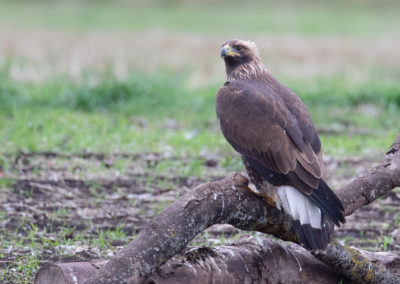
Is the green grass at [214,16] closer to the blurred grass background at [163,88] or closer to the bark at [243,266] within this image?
the blurred grass background at [163,88]

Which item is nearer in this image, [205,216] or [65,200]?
[205,216]

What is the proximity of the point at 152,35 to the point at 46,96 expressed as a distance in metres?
10.9

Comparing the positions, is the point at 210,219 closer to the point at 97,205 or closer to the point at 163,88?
the point at 97,205

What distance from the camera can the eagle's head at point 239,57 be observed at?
5461 millimetres

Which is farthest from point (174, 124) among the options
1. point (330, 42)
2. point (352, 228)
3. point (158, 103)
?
point (330, 42)

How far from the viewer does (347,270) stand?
4277 millimetres

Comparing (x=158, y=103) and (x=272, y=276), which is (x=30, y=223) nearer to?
(x=272, y=276)

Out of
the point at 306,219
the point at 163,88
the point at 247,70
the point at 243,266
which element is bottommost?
the point at 163,88

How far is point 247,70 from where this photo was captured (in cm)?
541

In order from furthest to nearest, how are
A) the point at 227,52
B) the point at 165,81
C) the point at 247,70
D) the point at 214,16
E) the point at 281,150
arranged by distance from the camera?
the point at 214,16 → the point at 165,81 → the point at 227,52 → the point at 247,70 → the point at 281,150

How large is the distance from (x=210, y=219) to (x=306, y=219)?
572 millimetres

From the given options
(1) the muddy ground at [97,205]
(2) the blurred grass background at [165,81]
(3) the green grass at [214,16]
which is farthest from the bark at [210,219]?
(3) the green grass at [214,16]

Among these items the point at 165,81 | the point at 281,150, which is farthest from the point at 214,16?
the point at 281,150

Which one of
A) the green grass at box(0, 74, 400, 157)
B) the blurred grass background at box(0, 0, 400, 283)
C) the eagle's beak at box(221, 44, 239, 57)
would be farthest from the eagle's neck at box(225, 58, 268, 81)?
the green grass at box(0, 74, 400, 157)
